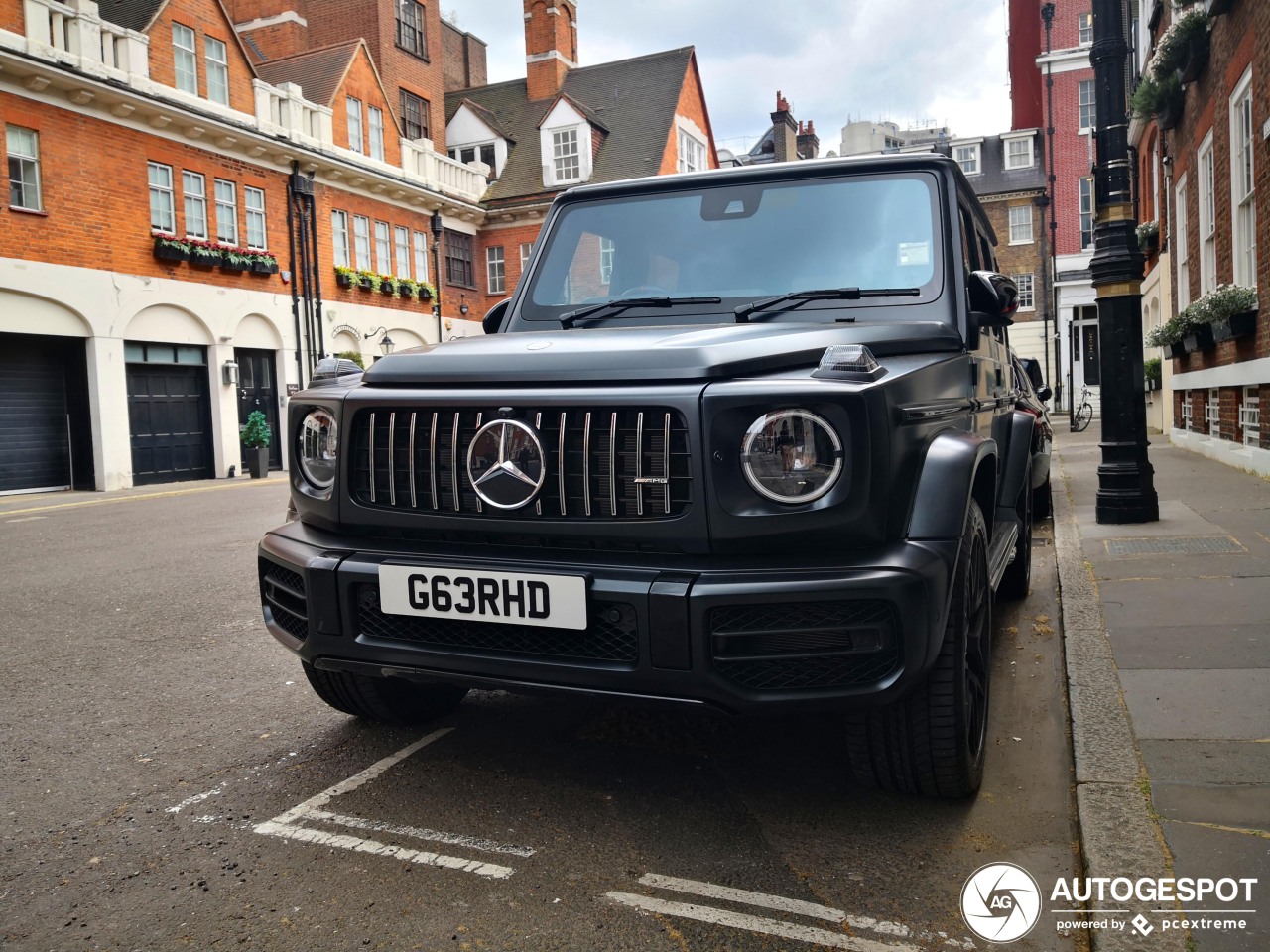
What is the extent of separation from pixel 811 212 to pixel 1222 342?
9.45 m

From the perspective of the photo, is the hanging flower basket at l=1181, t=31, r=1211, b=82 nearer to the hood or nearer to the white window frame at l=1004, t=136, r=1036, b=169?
the hood

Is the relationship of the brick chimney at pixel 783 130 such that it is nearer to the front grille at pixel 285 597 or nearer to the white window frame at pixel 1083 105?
the white window frame at pixel 1083 105

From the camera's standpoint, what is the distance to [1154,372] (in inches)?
737

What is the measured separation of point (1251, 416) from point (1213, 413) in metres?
2.13

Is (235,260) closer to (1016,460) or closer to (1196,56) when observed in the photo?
(1196,56)

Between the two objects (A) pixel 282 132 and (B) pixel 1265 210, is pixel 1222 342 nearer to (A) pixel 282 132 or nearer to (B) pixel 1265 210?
(B) pixel 1265 210

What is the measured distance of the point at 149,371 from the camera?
68.1 feet

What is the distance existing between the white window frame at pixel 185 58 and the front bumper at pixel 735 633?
22239 mm

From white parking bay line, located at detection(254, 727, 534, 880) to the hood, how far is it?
1229mm

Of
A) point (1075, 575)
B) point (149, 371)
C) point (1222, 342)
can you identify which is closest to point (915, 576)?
point (1075, 575)

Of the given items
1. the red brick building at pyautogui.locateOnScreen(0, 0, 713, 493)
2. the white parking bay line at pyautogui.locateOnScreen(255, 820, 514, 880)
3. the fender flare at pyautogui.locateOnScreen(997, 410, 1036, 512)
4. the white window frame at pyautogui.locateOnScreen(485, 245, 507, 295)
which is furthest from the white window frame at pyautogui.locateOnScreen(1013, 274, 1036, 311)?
the white parking bay line at pyautogui.locateOnScreen(255, 820, 514, 880)

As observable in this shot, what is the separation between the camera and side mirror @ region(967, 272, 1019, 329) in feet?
11.8


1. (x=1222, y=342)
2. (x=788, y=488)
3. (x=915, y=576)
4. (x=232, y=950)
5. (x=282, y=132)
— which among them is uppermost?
(x=282, y=132)

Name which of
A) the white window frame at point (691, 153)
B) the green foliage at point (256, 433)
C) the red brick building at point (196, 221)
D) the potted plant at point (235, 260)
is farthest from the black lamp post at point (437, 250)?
the green foliage at point (256, 433)
